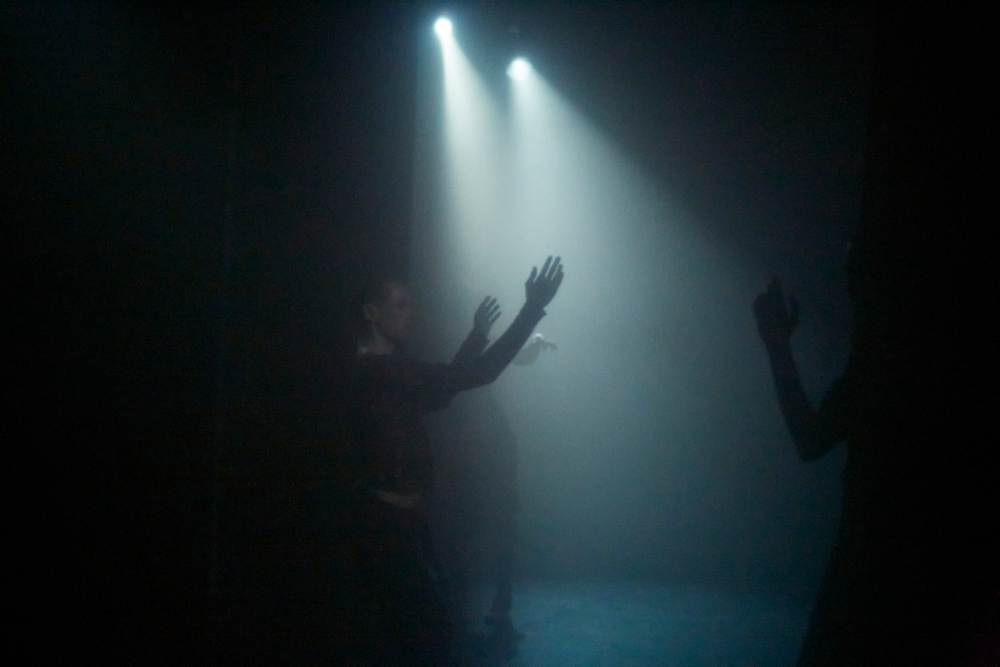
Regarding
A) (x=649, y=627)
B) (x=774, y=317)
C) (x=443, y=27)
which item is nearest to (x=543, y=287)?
(x=774, y=317)

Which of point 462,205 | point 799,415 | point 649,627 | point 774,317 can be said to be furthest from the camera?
point 462,205

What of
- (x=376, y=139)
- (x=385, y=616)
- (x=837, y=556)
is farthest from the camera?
(x=376, y=139)

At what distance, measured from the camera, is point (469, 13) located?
463cm

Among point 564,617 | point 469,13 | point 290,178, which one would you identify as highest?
point 469,13

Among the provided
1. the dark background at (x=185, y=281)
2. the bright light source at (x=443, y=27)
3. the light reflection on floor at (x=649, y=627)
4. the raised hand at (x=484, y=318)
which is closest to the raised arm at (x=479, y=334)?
the raised hand at (x=484, y=318)

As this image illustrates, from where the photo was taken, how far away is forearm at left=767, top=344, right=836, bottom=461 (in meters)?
1.15

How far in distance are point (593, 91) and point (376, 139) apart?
3.05m

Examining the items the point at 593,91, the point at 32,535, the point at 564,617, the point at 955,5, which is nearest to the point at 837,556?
the point at 955,5

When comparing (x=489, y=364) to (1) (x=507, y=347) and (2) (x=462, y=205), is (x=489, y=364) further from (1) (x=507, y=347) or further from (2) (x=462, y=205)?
(2) (x=462, y=205)

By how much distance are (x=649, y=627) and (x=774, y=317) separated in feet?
9.81

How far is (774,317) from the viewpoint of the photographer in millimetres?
1325

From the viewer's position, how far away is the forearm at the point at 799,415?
1.15m

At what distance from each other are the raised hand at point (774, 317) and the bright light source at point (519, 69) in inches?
158

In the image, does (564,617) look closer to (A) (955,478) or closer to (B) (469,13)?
(A) (955,478)
